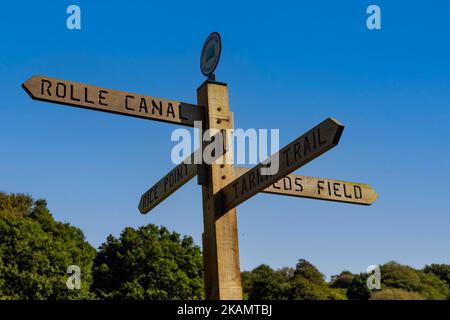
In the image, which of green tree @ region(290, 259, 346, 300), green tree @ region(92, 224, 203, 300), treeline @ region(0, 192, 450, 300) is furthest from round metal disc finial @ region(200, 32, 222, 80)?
green tree @ region(290, 259, 346, 300)

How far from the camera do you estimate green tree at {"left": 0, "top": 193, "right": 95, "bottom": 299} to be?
33406mm

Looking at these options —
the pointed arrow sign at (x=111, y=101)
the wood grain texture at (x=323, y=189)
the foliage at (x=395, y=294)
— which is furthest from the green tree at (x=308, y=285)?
the pointed arrow sign at (x=111, y=101)

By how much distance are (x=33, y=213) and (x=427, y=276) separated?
160ft

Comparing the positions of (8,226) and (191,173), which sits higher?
(8,226)

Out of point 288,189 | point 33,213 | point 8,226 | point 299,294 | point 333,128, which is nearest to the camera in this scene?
point 333,128

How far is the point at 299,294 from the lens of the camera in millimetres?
53312

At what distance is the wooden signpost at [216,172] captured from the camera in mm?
4348

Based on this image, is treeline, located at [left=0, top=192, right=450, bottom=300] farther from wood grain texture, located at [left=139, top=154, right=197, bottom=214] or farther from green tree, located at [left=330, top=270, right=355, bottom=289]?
green tree, located at [left=330, top=270, right=355, bottom=289]

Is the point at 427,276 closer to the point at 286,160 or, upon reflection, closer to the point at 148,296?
the point at 148,296

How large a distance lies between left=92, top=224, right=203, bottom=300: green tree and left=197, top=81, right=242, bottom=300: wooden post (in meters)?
34.4

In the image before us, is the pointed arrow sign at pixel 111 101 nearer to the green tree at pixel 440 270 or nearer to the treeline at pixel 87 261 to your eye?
the treeline at pixel 87 261
